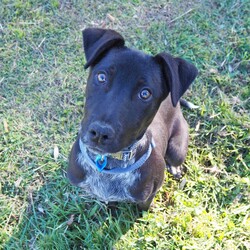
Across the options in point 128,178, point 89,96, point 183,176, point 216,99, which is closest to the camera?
point 89,96

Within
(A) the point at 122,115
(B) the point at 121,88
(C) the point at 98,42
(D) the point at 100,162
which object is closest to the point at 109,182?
(D) the point at 100,162

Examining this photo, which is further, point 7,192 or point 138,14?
point 138,14

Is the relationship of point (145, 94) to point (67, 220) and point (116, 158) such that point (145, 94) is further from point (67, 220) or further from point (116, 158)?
point (67, 220)

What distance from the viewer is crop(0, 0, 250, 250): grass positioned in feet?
14.5

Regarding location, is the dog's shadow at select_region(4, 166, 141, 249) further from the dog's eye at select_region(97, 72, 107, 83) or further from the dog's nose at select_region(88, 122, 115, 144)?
the dog's eye at select_region(97, 72, 107, 83)

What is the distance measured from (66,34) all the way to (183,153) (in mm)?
2401

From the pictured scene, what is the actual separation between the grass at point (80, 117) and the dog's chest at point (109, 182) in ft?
1.81

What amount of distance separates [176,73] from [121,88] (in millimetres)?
480

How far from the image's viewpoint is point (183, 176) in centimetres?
490

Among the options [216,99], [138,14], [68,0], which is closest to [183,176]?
[216,99]

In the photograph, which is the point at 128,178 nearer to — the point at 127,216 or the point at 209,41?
the point at 127,216

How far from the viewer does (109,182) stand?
389 centimetres

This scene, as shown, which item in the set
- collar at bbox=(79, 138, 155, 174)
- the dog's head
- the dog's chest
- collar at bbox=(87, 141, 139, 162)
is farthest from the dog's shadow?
the dog's head

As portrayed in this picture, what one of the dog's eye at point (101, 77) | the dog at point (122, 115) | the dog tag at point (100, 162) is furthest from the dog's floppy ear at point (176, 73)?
the dog tag at point (100, 162)
